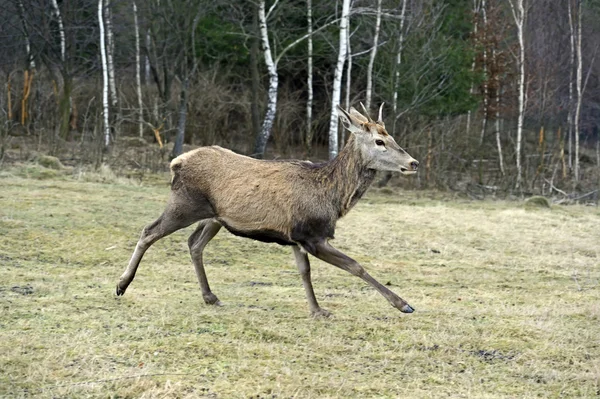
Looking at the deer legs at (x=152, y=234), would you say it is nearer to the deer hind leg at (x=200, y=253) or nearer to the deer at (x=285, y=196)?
the deer at (x=285, y=196)

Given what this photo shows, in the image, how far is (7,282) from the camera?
923 centimetres

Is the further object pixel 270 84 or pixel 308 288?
pixel 270 84

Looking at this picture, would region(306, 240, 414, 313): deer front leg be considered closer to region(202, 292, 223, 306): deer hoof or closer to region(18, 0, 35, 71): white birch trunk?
region(202, 292, 223, 306): deer hoof

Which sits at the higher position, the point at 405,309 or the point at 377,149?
the point at 377,149

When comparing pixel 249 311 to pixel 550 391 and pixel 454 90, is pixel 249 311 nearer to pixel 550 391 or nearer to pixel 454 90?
pixel 550 391

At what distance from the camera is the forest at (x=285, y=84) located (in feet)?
78.3

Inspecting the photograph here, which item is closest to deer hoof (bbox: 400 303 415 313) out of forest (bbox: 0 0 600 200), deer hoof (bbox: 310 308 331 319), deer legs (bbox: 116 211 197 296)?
deer hoof (bbox: 310 308 331 319)

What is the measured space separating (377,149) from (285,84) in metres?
21.0

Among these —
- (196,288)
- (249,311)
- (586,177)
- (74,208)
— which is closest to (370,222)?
(74,208)

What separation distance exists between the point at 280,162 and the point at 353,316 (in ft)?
5.49

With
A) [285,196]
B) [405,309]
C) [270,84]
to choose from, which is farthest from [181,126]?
[405,309]

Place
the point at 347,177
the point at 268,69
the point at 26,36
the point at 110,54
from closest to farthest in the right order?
the point at 347,177 → the point at 268,69 → the point at 110,54 → the point at 26,36

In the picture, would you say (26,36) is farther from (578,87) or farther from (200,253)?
(200,253)

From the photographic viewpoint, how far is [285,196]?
8.20 metres
